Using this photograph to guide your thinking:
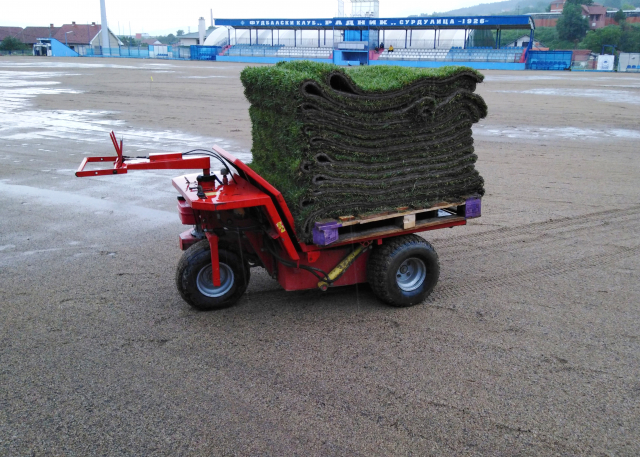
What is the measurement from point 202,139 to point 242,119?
11.1 feet

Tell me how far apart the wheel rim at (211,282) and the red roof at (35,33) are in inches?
4143

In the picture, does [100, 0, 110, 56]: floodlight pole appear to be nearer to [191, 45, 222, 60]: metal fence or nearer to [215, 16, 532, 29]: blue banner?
[215, 16, 532, 29]: blue banner

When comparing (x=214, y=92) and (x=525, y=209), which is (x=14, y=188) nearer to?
(x=525, y=209)

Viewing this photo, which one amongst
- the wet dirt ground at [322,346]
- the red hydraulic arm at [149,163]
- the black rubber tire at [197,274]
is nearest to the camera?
the wet dirt ground at [322,346]

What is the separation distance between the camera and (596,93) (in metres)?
25.0

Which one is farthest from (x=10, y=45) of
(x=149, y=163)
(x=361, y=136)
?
(x=361, y=136)

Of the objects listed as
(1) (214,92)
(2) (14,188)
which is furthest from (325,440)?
(1) (214,92)

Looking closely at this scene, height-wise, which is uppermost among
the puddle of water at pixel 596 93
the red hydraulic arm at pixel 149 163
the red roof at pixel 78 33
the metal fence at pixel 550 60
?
the red roof at pixel 78 33

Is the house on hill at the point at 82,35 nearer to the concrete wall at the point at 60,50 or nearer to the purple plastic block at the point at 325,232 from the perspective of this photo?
the concrete wall at the point at 60,50

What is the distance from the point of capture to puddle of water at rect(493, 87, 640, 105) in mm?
22516

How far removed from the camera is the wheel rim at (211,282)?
4.95 metres

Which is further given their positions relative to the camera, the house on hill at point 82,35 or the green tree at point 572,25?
the house on hill at point 82,35

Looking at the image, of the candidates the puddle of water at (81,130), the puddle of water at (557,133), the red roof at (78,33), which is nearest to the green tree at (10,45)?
the red roof at (78,33)

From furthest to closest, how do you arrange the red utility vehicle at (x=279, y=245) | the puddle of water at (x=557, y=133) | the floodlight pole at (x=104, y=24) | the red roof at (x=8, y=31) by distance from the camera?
the red roof at (x=8, y=31)
the floodlight pole at (x=104, y=24)
the puddle of water at (x=557, y=133)
the red utility vehicle at (x=279, y=245)
